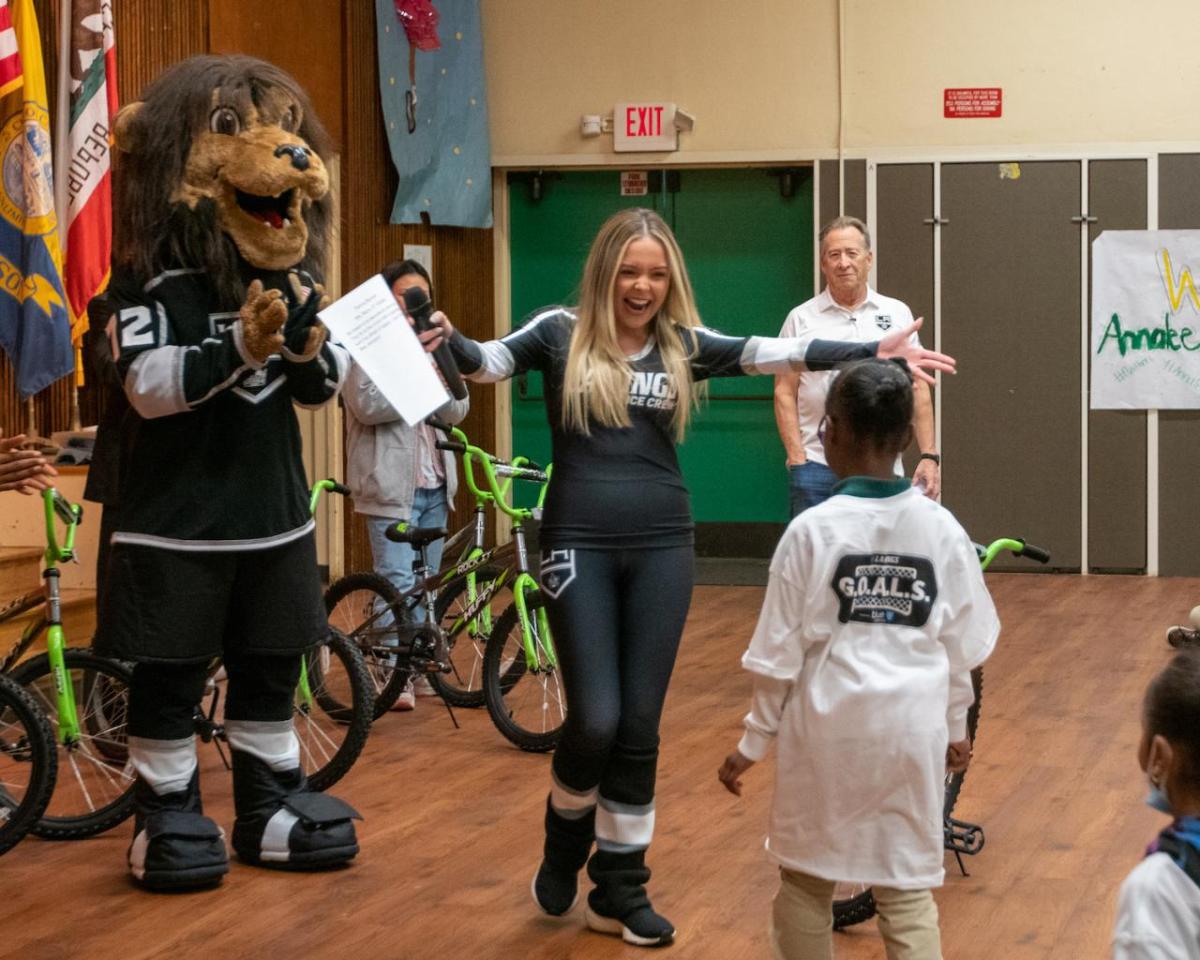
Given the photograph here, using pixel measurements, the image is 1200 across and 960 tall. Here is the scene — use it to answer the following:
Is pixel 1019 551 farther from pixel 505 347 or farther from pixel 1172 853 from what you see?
pixel 1172 853

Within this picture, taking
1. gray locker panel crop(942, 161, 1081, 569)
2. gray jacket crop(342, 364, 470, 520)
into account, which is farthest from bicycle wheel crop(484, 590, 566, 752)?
gray locker panel crop(942, 161, 1081, 569)

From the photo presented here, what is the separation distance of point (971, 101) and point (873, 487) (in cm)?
786

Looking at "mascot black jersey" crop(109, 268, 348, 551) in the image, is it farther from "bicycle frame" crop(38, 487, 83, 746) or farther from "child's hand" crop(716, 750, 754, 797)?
"child's hand" crop(716, 750, 754, 797)

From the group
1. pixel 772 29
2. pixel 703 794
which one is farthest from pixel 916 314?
pixel 703 794

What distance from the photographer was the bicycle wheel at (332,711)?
473cm

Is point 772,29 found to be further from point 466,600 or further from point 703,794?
point 703,794

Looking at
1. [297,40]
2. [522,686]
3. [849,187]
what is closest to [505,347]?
[522,686]

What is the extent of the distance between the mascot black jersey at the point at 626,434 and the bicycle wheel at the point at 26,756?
143 cm

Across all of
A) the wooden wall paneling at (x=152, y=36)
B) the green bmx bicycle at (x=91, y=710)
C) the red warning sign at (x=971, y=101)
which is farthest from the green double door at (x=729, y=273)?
the green bmx bicycle at (x=91, y=710)

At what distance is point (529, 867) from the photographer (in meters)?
4.14

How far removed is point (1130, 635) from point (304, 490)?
4.88 m

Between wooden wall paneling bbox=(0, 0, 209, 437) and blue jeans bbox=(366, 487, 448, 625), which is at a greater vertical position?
wooden wall paneling bbox=(0, 0, 209, 437)

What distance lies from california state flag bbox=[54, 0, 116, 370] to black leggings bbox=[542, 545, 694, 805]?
364 cm

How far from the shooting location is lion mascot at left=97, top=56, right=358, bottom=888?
3.83 metres
